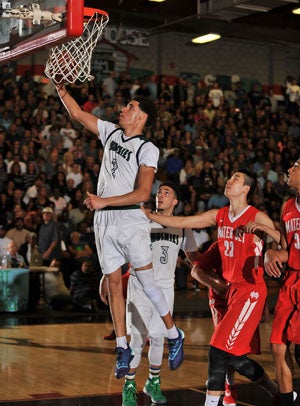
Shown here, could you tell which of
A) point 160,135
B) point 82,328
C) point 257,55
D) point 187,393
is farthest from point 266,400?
point 257,55

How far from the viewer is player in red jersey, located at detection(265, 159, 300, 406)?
6.39 metres

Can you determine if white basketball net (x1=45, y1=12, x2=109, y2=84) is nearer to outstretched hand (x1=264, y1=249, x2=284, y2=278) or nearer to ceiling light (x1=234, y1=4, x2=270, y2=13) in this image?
outstretched hand (x1=264, y1=249, x2=284, y2=278)

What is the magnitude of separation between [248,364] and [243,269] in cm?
75

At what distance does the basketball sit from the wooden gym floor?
8.97 feet

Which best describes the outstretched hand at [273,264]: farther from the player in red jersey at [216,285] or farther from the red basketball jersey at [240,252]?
the player in red jersey at [216,285]

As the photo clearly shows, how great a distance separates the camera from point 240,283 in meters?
6.66

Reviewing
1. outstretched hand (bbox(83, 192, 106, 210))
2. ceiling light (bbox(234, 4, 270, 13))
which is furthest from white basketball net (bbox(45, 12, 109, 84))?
ceiling light (bbox(234, 4, 270, 13))

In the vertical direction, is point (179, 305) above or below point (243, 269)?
below

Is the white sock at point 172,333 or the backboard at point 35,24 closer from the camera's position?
the backboard at point 35,24

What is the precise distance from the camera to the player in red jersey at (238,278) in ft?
21.2

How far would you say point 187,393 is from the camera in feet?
25.2

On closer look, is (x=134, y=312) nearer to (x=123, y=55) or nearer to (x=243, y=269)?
(x=243, y=269)

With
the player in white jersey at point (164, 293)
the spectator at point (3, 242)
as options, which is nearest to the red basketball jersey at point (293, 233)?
the player in white jersey at point (164, 293)

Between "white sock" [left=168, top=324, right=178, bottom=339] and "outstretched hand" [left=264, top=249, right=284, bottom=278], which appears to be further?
"white sock" [left=168, top=324, right=178, bottom=339]
